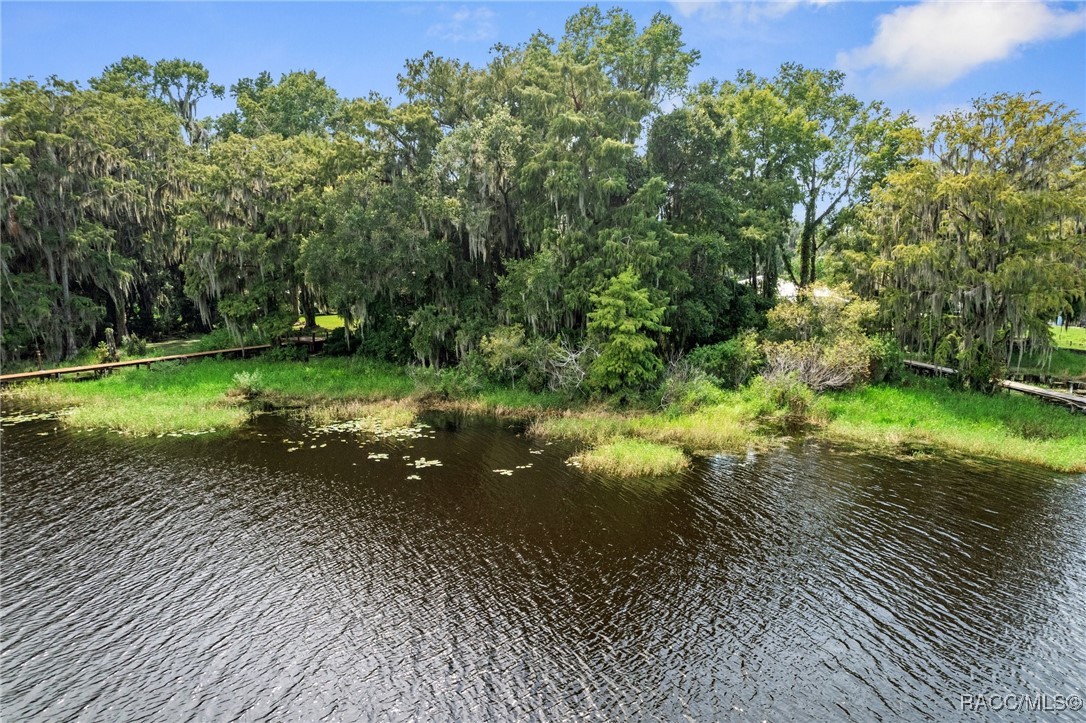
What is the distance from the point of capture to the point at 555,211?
80.1ft

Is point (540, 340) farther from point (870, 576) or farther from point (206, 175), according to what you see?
point (206, 175)

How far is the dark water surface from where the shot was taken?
25.6 ft

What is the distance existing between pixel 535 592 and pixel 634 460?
715cm

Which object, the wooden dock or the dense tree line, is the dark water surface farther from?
the wooden dock

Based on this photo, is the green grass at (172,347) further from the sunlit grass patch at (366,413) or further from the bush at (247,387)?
the sunlit grass patch at (366,413)

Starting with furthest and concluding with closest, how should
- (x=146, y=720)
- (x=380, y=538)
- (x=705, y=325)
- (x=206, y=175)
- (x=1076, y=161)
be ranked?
1. (x=206, y=175)
2. (x=705, y=325)
3. (x=1076, y=161)
4. (x=380, y=538)
5. (x=146, y=720)

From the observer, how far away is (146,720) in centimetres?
729

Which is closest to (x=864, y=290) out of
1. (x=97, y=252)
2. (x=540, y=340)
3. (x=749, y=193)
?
(x=749, y=193)

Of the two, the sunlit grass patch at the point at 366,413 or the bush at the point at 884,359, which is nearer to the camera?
the sunlit grass patch at the point at 366,413

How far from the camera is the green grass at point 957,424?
17.5 metres

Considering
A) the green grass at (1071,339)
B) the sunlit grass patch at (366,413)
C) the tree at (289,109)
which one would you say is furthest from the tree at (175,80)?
the green grass at (1071,339)

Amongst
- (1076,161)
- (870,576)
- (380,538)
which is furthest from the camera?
(1076,161)

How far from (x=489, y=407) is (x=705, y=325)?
10.6m

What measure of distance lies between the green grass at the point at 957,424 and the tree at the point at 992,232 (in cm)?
185
